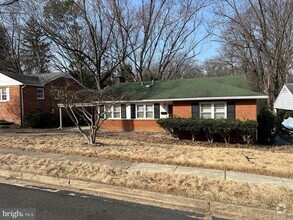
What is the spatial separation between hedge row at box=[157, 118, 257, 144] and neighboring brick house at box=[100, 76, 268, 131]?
1.73m

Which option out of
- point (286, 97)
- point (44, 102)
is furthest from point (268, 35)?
point (44, 102)

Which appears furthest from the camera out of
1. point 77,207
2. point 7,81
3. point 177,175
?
point 7,81

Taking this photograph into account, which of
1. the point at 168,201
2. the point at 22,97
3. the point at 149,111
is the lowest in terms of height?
the point at 168,201

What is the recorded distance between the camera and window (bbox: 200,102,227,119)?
1714 centimetres

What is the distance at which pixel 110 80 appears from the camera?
4697 cm

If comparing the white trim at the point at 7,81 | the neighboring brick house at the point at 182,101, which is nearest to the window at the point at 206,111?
the neighboring brick house at the point at 182,101

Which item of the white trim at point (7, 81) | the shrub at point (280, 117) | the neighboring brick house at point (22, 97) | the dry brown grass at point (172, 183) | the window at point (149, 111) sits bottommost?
the dry brown grass at point (172, 183)

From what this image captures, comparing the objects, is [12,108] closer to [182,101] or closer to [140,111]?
[140,111]

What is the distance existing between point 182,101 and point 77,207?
1355cm

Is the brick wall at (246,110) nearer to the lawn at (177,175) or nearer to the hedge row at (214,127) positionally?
the hedge row at (214,127)

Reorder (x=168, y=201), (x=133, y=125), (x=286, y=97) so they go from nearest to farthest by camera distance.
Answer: (x=168, y=201)
(x=133, y=125)
(x=286, y=97)

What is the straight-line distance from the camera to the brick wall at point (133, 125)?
67.3ft

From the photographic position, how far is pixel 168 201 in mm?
5594

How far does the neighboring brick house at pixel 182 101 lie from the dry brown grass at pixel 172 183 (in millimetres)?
10443
